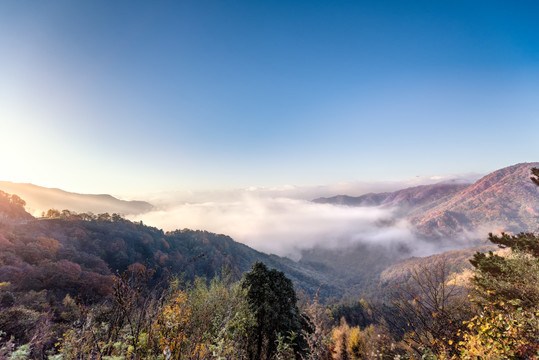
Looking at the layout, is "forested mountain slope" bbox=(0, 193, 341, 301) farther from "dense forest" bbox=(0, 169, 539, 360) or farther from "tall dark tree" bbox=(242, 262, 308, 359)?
"tall dark tree" bbox=(242, 262, 308, 359)

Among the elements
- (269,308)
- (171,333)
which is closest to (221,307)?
(171,333)

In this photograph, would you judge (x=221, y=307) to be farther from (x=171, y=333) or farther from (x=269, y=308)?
(x=269, y=308)

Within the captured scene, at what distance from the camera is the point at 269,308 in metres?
16.2

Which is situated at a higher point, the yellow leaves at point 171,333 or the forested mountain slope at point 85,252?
Answer: the yellow leaves at point 171,333

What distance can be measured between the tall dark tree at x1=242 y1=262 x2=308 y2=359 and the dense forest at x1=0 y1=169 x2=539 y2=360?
0.30ft

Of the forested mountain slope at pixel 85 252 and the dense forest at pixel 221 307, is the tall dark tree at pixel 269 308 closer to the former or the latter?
the dense forest at pixel 221 307

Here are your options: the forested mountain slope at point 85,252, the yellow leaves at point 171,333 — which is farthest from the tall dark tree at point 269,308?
the yellow leaves at point 171,333

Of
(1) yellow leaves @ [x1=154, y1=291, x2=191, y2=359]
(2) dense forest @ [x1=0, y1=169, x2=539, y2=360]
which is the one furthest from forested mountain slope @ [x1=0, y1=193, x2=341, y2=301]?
(1) yellow leaves @ [x1=154, y1=291, x2=191, y2=359]

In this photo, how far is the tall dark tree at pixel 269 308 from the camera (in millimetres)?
14836

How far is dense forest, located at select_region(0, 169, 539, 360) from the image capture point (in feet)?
14.9

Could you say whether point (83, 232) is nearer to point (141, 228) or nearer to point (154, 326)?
point (141, 228)

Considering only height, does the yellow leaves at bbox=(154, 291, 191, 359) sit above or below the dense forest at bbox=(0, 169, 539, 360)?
above

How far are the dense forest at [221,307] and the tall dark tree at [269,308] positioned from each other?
0.09 m

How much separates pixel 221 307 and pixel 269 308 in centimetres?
716
